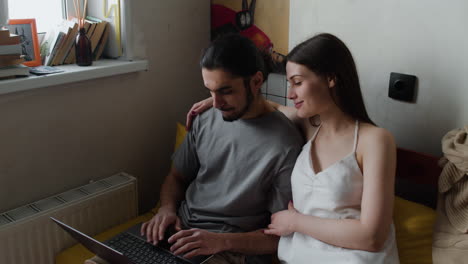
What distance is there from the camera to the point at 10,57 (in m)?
1.59

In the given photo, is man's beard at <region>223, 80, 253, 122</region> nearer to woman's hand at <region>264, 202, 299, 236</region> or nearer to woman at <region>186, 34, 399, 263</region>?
woman at <region>186, 34, 399, 263</region>

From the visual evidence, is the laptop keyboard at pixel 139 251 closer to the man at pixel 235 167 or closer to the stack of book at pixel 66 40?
the man at pixel 235 167

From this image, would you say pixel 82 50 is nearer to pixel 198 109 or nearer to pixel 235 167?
pixel 198 109

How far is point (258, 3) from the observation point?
2.04m

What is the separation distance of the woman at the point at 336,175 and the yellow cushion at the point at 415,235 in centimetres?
7

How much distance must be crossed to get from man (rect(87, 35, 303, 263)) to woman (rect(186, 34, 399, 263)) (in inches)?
3.7

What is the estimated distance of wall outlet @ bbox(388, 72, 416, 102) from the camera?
5.10 ft

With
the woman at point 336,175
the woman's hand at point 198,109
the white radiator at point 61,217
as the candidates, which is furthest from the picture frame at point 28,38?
the woman at point 336,175

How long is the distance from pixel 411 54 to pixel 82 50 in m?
1.23

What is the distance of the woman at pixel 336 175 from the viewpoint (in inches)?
48.9

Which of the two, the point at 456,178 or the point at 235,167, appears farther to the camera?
the point at 235,167

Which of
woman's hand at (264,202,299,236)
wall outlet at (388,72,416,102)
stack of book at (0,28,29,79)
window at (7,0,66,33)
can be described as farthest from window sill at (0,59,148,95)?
wall outlet at (388,72,416,102)

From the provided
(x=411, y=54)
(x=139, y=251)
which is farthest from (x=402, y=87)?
(x=139, y=251)

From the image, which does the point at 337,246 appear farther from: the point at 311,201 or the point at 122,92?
the point at 122,92
